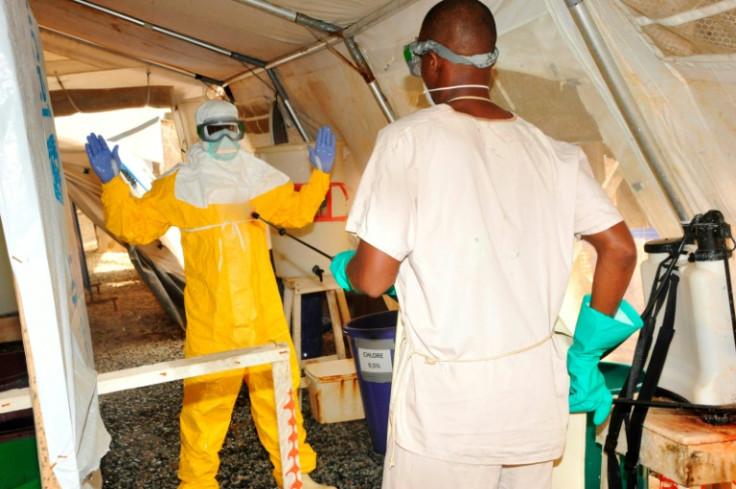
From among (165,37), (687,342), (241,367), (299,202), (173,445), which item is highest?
(165,37)

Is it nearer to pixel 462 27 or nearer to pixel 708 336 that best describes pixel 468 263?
pixel 462 27

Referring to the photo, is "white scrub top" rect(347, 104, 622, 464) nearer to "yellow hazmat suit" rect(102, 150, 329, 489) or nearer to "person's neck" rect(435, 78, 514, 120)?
"person's neck" rect(435, 78, 514, 120)

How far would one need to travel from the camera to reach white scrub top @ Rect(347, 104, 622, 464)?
1296 millimetres

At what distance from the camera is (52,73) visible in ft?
15.7

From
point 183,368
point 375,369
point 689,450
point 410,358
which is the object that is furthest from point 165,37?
point 689,450

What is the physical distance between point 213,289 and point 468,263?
1.56 meters

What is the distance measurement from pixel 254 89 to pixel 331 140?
1845 millimetres

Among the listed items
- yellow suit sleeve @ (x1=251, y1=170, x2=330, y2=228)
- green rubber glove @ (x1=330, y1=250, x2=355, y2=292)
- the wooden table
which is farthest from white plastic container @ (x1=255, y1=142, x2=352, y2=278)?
the wooden table

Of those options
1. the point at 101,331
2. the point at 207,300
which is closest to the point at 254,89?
the point at 207,300

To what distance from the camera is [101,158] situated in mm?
2553

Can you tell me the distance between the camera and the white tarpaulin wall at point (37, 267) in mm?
1099

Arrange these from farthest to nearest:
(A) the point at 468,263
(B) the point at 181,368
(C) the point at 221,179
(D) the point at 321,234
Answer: (D) the point at 321,234, (C) the point at 221,179, (B) the point at 181,368, (A) the point at 468,263

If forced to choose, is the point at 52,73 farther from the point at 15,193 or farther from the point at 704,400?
the point at 704,400

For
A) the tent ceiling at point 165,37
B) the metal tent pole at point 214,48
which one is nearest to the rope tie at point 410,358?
the tent ceiling at point 165,37
